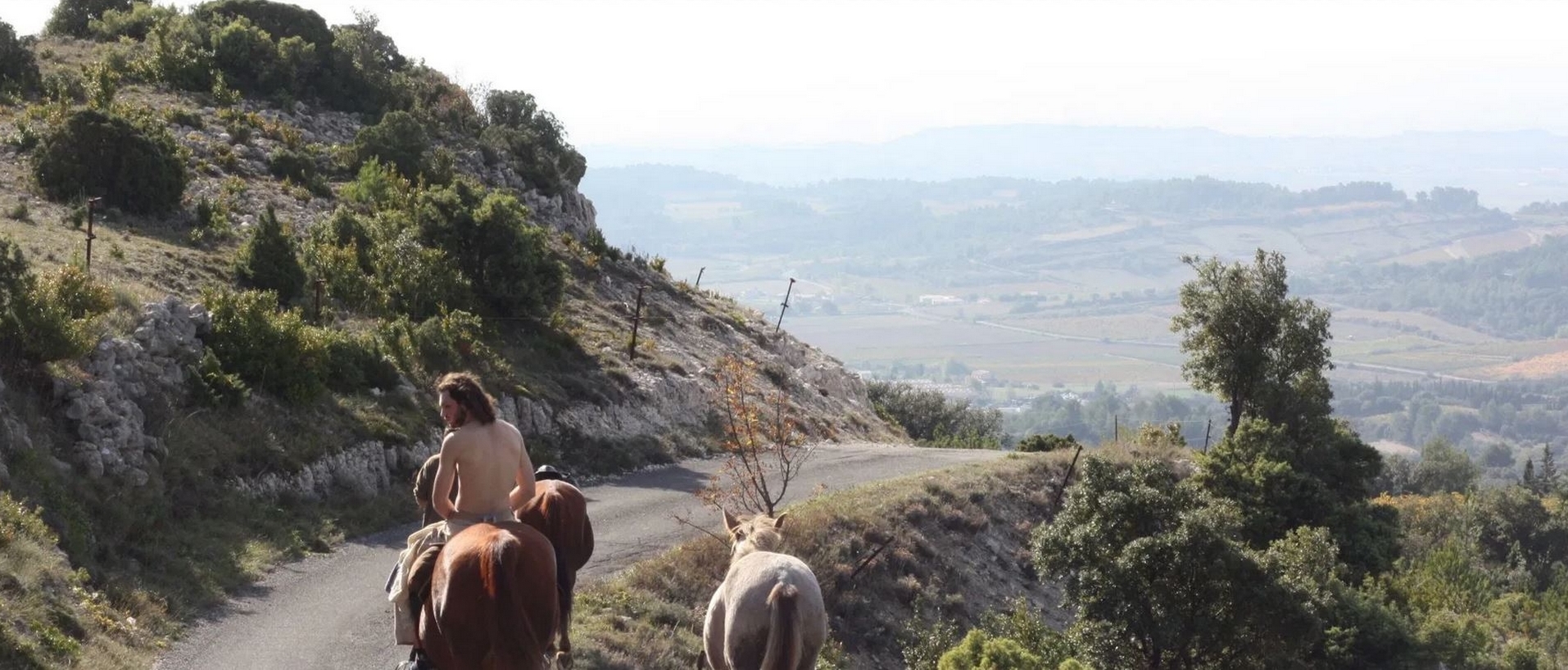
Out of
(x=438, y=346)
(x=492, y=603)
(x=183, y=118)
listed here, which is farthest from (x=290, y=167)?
(x=492, y=603)

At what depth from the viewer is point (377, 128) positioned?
4269cm

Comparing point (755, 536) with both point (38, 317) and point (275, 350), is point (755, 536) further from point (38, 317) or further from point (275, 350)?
point (275, 350)

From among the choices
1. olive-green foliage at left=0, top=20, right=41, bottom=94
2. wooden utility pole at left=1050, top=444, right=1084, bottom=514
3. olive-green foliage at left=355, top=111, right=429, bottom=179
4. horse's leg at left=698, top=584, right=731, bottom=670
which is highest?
olive-green foliage at left=0, top=20, right=41, bottom=94

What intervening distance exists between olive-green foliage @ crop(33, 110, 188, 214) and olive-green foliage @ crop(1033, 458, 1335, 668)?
2230 cm

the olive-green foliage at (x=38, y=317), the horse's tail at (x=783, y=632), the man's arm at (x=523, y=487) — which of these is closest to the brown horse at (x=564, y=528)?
the man's arm at (x=523, y=487)

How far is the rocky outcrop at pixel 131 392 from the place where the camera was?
17.3 meters

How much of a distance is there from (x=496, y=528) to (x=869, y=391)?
45568 mm

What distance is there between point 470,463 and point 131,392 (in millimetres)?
11094

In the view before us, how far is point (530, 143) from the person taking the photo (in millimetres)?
50531

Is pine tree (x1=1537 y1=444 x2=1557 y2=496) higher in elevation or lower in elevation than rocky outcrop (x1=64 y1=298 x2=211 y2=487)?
lower

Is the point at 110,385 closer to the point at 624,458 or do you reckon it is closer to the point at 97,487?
the point at 97,487

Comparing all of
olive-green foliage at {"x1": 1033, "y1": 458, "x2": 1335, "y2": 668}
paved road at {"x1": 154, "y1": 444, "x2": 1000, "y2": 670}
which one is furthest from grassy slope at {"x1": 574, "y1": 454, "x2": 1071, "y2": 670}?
olive-green foliage at {"x1": 1033, "y1": 458, "x2": 1335, "y2": 668}

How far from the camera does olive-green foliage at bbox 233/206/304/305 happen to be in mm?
26594

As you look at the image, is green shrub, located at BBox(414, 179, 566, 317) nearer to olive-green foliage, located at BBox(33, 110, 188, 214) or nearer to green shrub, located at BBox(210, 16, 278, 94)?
olive-green foliage, located at BBox(33, 110, 188, 214)
